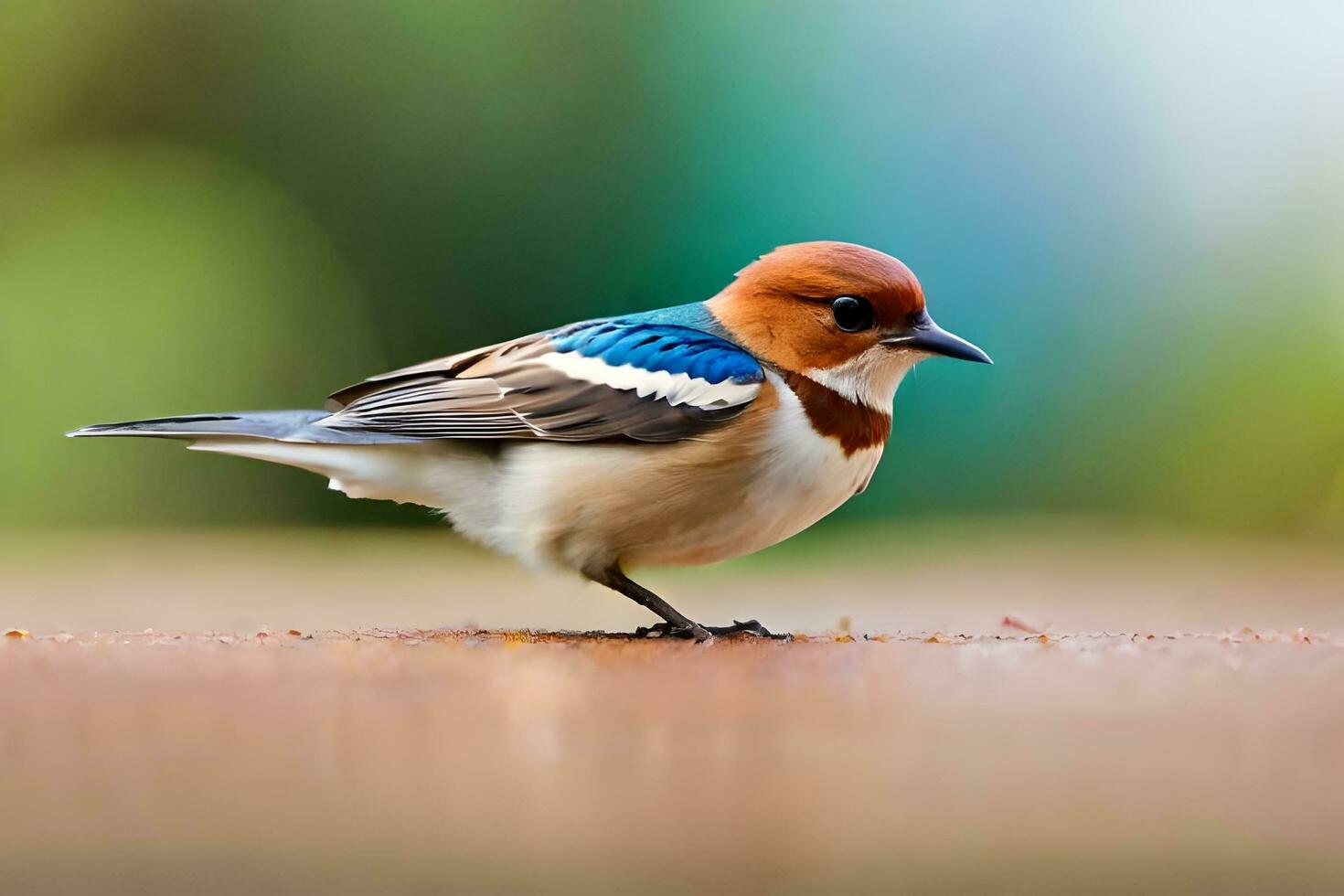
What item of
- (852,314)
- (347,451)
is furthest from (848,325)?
(347,451)

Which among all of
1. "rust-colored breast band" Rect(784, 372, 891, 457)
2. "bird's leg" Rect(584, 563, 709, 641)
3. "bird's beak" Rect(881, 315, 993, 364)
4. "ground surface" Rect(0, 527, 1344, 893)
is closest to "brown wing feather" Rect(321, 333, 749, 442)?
"rust-colored breast band" Rect(784, 372, 891, 457)

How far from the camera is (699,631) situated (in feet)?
8.10

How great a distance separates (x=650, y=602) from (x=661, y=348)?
0.51 metres

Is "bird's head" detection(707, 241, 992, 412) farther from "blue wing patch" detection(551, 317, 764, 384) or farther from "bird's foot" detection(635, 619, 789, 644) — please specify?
"bird's foot" detection(635, 619, 789, 644)

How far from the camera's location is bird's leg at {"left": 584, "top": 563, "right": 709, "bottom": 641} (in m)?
2.53

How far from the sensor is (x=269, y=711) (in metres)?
1.25

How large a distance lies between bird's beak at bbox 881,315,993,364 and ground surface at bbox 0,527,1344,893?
130 cm

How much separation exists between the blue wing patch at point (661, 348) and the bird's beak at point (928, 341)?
0.95 ft

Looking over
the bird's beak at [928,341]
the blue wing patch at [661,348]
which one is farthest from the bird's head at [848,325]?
the blue wing patch at [661,348]

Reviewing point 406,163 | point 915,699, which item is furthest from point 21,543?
point 915,699

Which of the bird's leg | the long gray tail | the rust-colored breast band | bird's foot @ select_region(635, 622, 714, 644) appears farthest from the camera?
the long gray tail

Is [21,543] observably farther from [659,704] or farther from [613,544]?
[659,704]

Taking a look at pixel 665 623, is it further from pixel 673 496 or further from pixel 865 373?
pixel 865 373

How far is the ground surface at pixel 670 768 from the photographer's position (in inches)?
43.7
